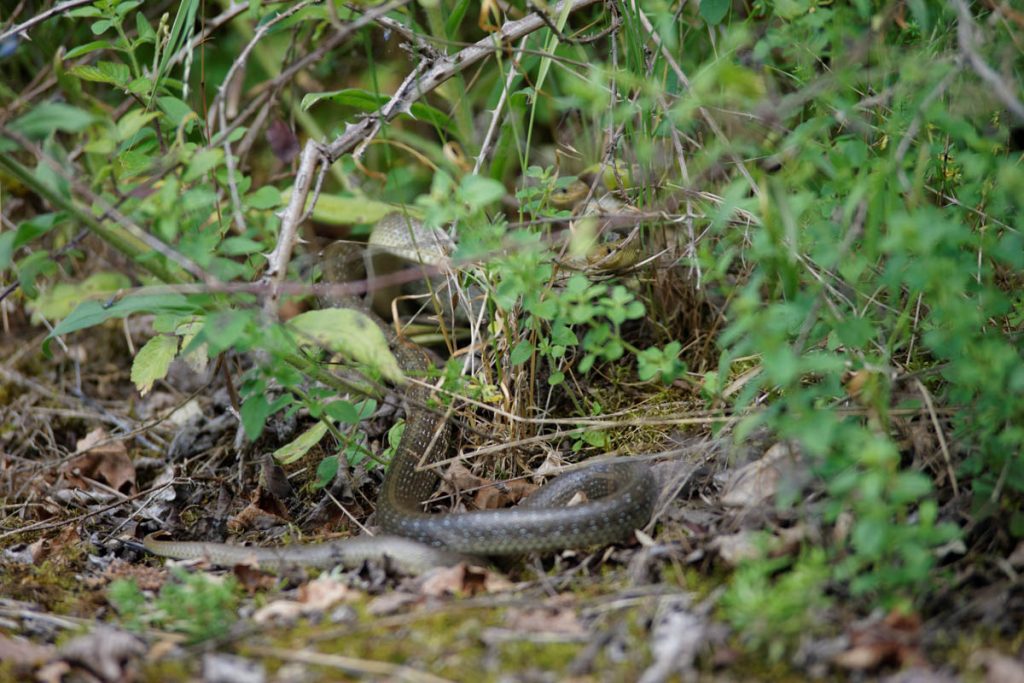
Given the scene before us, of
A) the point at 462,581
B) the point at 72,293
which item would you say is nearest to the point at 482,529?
the point at 462,581

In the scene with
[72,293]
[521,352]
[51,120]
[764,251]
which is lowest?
[72,293]

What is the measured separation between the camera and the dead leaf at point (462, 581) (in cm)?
337

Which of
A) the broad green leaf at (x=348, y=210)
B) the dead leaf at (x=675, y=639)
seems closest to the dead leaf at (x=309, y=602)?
the dead leaf at (x=675, y=639)

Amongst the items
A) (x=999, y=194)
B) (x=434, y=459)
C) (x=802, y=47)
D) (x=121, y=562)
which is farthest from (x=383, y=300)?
(x=999, y=194)

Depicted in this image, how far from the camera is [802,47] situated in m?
3.66

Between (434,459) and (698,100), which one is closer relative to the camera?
(698,100)

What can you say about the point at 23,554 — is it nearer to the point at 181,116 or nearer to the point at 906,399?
the point at 181,116

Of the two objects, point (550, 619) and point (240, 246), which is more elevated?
point (240, 246)

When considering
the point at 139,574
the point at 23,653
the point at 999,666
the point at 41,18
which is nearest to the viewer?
the point at 999,666

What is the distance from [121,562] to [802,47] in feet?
12.5

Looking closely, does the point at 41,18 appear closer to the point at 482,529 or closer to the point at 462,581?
the point at 482,529

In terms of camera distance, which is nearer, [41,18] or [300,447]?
[300,447]

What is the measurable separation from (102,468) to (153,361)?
116 centimetres

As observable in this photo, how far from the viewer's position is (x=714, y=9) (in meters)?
4.32
